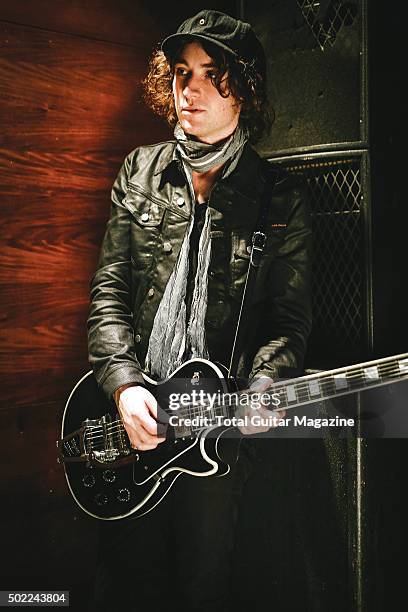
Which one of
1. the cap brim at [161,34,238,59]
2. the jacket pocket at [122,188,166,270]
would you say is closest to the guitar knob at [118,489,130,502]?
the jacket pocket at [122,188,166,270]

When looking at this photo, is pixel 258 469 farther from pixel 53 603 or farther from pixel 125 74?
pixel 125 74

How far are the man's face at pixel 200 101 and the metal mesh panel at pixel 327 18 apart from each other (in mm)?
375

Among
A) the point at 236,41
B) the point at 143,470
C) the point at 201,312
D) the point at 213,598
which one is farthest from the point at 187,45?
the point at 213,598

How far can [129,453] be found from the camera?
2.35 m

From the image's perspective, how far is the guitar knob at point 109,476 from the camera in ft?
7.77

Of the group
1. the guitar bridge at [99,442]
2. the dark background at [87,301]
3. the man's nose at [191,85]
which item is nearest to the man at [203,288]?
the man's nose at [191,85]

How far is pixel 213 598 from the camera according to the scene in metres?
2.40

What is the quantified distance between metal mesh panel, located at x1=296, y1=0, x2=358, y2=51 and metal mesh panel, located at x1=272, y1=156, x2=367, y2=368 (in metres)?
0.38

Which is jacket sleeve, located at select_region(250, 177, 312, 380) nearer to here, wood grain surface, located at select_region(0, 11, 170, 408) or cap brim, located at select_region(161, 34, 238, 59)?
cap brim, located at select_region(161, 34, 238, 59)

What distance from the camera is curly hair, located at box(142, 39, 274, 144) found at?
7.75 ft

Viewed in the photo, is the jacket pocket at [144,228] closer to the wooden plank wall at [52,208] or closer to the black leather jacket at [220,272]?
the black leather jacket at [220,272]

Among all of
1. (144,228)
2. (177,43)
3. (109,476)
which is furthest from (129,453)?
(177,43)

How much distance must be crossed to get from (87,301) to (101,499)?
0.69 meters

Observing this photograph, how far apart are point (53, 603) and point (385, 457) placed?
1.15 m
